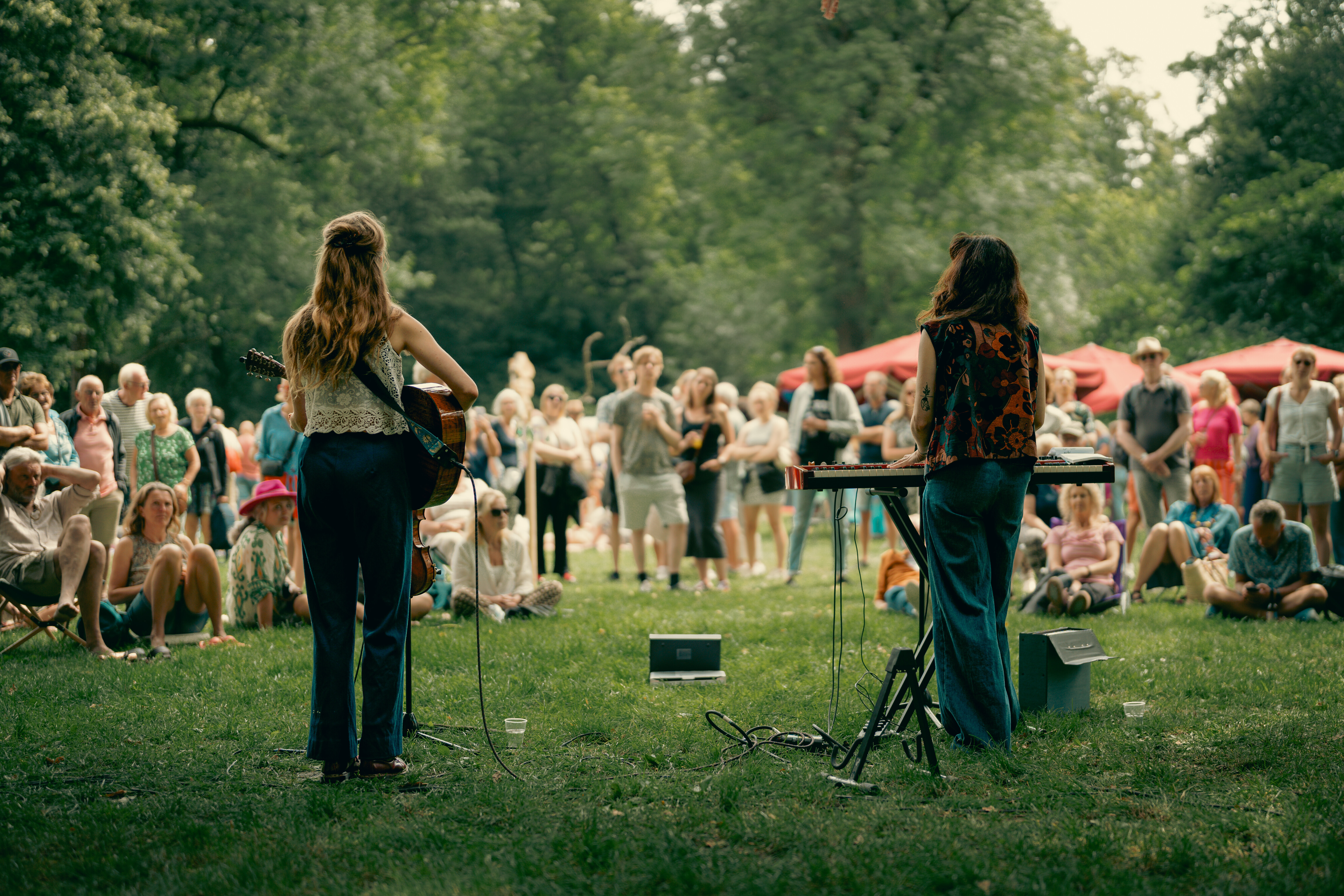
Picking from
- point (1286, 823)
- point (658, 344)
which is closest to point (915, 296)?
point (658, 344)

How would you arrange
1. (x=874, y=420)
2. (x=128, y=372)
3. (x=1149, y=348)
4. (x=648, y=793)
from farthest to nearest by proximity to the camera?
(x=874, y=420) → (x=128, y=372) → (x=1149, y=348) → (x=648, y=793)

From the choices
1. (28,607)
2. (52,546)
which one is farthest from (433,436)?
(28,607)

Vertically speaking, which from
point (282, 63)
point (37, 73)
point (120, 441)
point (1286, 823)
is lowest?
point (1286, 823)

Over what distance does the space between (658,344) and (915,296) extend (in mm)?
12886

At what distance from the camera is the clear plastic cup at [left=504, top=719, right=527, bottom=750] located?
498 cm

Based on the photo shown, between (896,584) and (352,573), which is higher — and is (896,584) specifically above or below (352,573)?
below

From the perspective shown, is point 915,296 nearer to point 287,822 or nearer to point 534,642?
point 534,642

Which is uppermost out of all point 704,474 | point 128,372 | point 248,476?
point 128,372

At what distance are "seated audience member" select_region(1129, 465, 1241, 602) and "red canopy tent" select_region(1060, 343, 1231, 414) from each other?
542 cm

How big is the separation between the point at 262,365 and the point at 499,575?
4.53m

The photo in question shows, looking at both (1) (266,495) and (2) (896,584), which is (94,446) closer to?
(1) (266,495)

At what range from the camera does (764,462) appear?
38.0 ft

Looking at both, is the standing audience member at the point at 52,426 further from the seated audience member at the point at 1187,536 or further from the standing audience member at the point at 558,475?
the seated audience member at the point at 1187,536

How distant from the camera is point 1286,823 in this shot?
3754 millimetres
